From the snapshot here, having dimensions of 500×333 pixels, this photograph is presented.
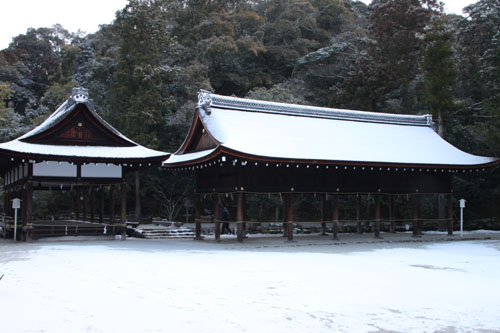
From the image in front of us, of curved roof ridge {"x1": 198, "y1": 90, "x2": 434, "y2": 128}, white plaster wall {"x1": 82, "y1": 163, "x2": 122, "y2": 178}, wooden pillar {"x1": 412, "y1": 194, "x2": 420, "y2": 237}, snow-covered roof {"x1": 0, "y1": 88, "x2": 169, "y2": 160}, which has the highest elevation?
curved roof ridge {"x1": 198, "y1": 90, "x2": 434, "y2": 128}

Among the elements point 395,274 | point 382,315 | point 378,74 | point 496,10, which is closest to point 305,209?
point 378,74

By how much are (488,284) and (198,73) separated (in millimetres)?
29440

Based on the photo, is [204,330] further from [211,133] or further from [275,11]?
[275,11]

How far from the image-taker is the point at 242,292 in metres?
9.66

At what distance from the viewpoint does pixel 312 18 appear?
55.2 m

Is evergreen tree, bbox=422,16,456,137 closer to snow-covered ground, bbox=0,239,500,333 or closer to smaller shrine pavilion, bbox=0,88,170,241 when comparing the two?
snow-covered ground, bbox=0,239,500,333

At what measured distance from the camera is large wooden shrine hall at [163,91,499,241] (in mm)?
20734

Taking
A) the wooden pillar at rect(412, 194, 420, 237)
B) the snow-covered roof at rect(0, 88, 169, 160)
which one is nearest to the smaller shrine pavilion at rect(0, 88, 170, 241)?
the snow-covered roof at rect(0, 88, 169, 160)

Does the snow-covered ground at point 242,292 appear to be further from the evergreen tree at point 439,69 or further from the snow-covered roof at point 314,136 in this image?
the evergreen tree at point 439,69

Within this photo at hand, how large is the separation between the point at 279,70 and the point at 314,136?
2907 cm

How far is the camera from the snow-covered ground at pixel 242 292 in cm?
723

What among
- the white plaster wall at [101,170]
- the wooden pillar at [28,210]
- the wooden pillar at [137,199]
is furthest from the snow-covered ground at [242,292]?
the wooden pillar at [137,199]

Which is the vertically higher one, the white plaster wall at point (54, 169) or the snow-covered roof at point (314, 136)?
the snow-covered roof at point (314, 136)

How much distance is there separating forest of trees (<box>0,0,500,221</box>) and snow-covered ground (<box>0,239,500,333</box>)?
59.5ft
